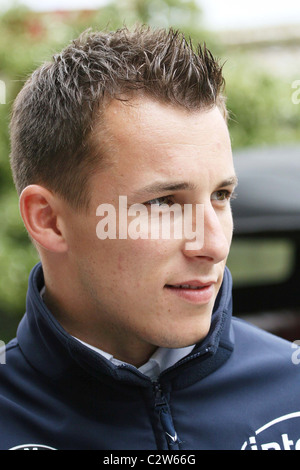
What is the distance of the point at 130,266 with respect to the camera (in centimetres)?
165

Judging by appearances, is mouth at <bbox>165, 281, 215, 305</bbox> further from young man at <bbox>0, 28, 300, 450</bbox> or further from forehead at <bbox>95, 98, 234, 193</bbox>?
forehead at <bbox>95, 98, 234, 193</bbox>

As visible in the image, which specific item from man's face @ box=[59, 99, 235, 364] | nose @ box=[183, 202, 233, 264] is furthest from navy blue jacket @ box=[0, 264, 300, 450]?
nose @ box=[183, 202, 233, 264]

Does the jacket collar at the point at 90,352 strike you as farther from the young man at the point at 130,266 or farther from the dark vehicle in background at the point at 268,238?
the dark vehicle in background at the point at 268,238

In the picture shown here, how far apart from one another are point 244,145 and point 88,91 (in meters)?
6.74

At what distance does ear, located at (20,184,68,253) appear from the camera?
5.83 feet

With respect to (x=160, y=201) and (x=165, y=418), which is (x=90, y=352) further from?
(x=160, y=201)

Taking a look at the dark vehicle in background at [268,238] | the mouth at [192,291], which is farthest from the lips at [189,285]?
the dark vehicle in background at [268,238]

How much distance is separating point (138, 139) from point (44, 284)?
2.03ft

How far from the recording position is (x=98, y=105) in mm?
1691

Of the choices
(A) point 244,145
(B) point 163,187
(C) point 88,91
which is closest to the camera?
(B) point 163,187

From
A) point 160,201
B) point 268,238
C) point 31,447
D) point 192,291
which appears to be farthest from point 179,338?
point 268,238

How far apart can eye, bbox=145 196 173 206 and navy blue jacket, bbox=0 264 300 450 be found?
1.29ft

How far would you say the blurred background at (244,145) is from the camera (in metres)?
3.80
